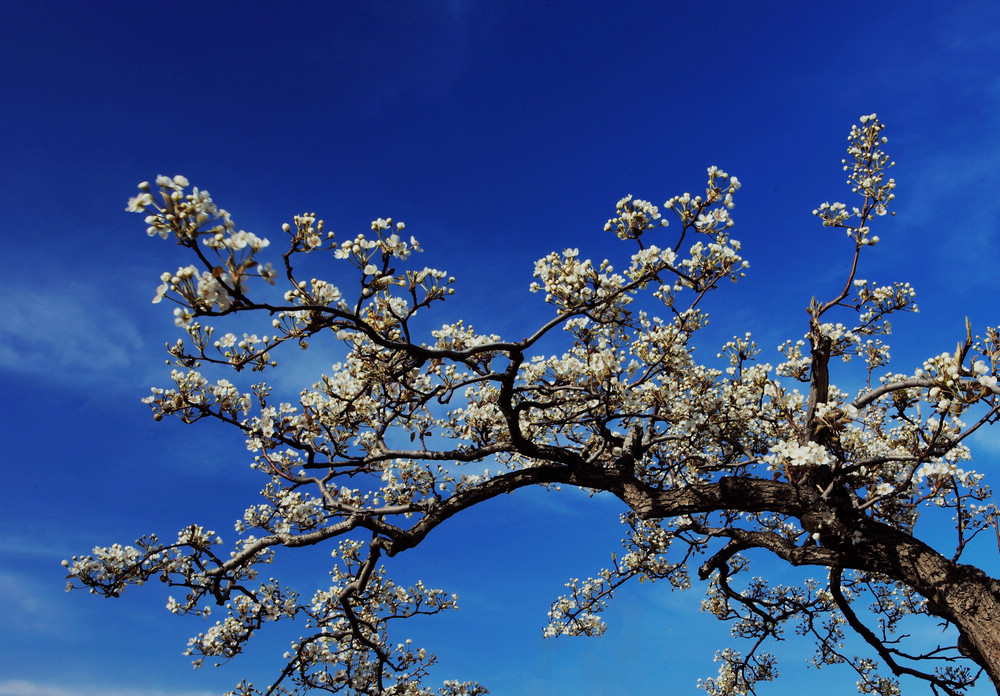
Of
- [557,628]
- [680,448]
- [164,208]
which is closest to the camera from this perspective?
[164,208]

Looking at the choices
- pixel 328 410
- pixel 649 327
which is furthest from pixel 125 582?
pixel 649 327

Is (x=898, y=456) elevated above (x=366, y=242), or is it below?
below

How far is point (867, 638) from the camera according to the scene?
10016 millimetres

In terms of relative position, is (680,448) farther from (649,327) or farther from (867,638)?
(867,638)

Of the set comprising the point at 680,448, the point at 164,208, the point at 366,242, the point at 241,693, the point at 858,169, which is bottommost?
the point at 241,693

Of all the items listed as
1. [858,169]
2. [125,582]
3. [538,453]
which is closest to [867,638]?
[538,453]

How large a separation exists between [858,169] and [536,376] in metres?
5.46

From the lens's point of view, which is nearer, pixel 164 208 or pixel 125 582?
pixel 164 208

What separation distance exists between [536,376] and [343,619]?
4926 mm

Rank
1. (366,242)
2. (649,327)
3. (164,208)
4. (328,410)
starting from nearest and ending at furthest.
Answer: (164,208), (366,242), (328,410), (649,327)

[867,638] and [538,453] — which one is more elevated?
[538,453]

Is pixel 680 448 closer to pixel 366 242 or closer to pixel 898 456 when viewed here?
pixel 898 456

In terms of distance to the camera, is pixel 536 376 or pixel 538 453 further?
pixel 536 376

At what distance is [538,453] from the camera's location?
8.83 m
